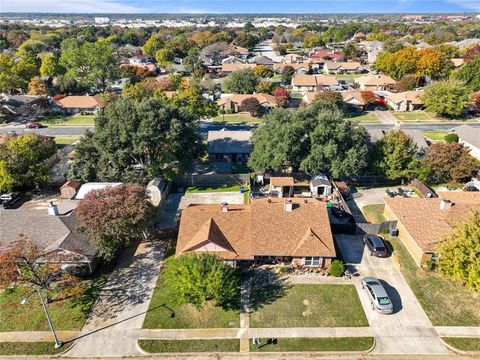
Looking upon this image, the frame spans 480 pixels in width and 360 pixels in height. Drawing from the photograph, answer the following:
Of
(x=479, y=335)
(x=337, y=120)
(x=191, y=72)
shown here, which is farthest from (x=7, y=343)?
(x=191, y=72)

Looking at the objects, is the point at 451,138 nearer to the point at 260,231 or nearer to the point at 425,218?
the point at 425,218

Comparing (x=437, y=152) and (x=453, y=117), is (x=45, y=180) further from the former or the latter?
(x=453, y=117)

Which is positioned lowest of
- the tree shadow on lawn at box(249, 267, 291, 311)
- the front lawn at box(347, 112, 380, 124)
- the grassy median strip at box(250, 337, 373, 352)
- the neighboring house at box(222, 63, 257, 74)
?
the grassy median strip at box(250, 337, 373, 352)

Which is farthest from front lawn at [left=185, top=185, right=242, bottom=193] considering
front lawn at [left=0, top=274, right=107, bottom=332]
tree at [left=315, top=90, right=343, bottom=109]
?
tree at [left=315, top=90, right=343, bottom=109]

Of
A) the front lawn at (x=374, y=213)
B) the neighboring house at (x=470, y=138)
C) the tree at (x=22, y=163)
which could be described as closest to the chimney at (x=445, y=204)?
the front lawn at (x=374, y=213)

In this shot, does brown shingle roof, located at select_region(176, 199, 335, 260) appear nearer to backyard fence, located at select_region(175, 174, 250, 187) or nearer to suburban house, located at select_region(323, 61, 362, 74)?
backyard fence, located at select_region(175, 174, 250, 187)

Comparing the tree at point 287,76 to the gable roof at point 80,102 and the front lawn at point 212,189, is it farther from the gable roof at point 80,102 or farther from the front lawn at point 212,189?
the front lawn at point 212,189
